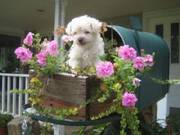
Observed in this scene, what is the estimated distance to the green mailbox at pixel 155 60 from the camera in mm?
3330

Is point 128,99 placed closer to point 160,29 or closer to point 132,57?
point 132,57

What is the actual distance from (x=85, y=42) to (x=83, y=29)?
120mm

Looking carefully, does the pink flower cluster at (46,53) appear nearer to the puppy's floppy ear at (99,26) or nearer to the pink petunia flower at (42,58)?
the pink petunia flower at (42,58)

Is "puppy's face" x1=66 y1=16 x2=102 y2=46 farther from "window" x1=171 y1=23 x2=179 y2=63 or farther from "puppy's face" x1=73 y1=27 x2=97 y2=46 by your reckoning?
"window" x1=171 y1=23 x2=179 y2=63

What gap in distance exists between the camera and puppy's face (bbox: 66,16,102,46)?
3.29m

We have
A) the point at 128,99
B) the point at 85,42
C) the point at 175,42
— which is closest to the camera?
the point at 128,99

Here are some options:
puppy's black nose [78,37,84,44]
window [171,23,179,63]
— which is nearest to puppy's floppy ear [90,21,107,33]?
puppy's black nose [78,37,84,44]

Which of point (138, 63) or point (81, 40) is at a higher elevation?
point (81, 40)

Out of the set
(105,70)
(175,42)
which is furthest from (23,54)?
(175,42)

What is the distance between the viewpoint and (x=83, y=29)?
3.33 metres

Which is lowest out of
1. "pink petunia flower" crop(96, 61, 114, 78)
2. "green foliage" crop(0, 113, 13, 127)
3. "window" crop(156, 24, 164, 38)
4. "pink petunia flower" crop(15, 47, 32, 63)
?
"green foliage" crop(0, 113, 13, 127)

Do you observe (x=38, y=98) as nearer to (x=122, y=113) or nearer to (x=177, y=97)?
(x=122, y=113)

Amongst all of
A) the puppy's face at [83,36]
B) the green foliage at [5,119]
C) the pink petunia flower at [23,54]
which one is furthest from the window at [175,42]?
the pink petunia flower at [23,54]

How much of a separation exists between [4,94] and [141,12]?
447cm
